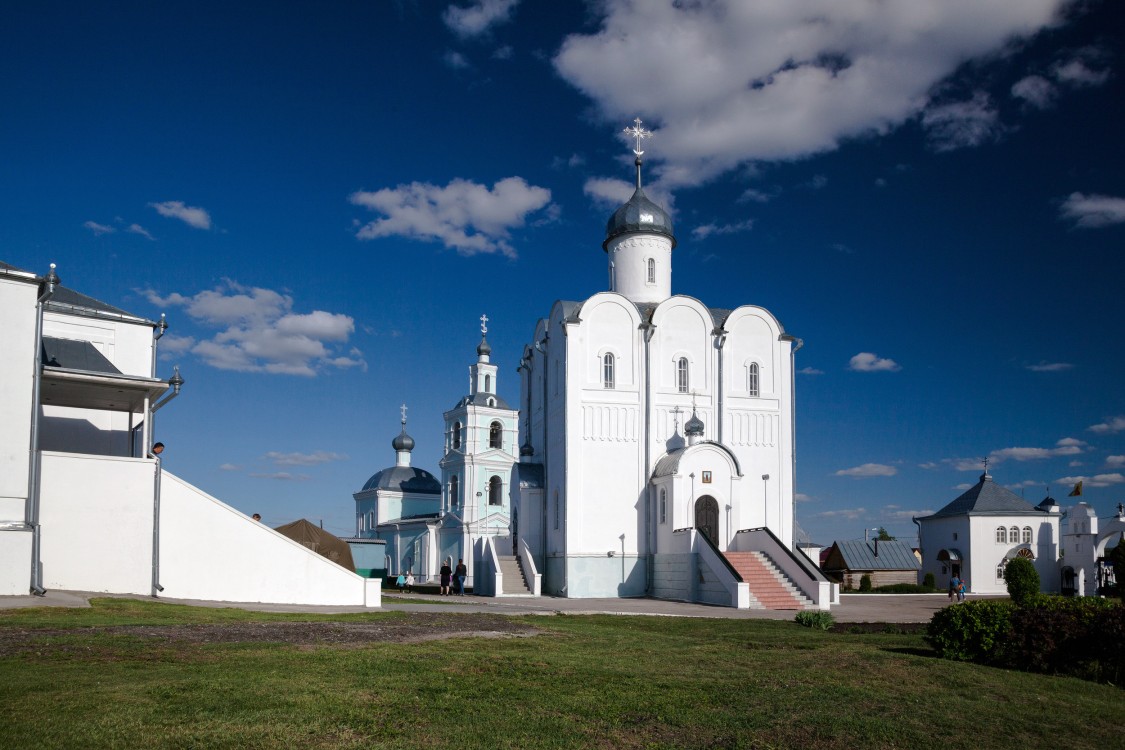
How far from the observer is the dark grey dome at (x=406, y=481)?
7512cm

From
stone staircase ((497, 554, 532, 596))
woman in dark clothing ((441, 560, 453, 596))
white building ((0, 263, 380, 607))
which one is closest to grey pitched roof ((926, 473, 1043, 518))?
stone staircase ((497, 554, 532, 596))

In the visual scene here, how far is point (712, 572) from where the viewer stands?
27188 mm

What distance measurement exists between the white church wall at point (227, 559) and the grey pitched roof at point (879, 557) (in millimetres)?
37053

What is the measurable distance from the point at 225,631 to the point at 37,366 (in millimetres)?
8449

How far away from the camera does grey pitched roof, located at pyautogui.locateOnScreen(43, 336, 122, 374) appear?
2127 cm

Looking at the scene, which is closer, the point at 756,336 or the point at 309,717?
the point at 309,717

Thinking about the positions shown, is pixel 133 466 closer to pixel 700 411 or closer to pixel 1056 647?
pixel 1056 647

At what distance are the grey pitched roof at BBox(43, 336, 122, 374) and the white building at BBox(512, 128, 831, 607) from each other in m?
14.5

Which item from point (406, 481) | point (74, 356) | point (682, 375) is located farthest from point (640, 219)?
point (406, 481)

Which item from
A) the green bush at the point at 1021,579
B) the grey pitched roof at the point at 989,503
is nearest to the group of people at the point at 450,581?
the green bush at the point at 1021,579

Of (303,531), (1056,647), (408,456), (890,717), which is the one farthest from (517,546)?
(408,456)

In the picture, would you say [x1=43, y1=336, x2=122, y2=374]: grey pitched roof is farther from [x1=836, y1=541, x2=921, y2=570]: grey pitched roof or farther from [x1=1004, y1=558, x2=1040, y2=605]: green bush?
[x1=836, y1=541, x2=921, y2=570]: grey pitched roof

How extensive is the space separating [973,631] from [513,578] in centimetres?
2195

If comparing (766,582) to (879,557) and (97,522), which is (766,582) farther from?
(879,557)
